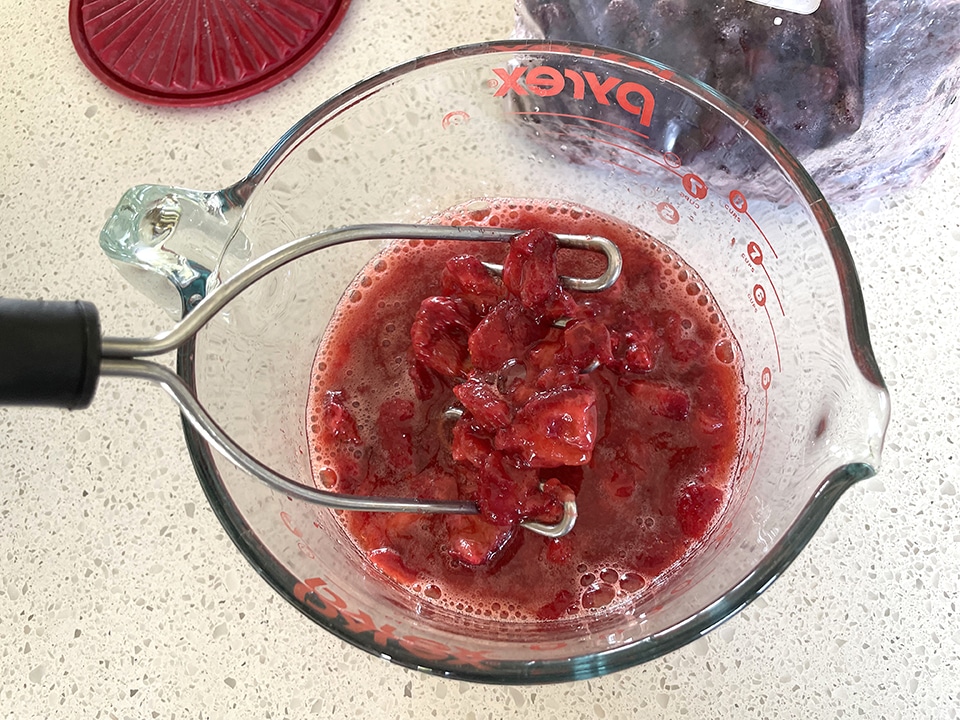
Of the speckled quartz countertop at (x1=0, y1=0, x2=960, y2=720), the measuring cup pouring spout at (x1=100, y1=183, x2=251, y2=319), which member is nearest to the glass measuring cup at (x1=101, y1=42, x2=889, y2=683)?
the measuring cup pouring spout at (x1=100, y1=183, x2=251, y2=319)

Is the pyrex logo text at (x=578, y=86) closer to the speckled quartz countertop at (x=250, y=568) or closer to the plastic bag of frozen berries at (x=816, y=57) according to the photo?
the plastic bag of frozen berries at (x=816, y=57)

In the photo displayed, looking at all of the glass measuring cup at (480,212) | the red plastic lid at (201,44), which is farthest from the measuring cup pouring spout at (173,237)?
the red plastic lid at (201,44)

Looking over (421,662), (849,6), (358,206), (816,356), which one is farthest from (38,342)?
(849,6)

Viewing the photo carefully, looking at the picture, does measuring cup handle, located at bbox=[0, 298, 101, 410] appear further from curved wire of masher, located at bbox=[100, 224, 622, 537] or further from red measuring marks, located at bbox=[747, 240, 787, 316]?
red measuring marks, located at bbox=[747, 240, 787, 316]

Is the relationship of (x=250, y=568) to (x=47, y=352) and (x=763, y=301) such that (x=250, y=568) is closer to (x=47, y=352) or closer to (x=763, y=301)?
(x=47, y=352)

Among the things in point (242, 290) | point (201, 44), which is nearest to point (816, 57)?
point (242, 290)

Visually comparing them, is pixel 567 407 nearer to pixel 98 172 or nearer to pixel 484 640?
pixel 484 640
